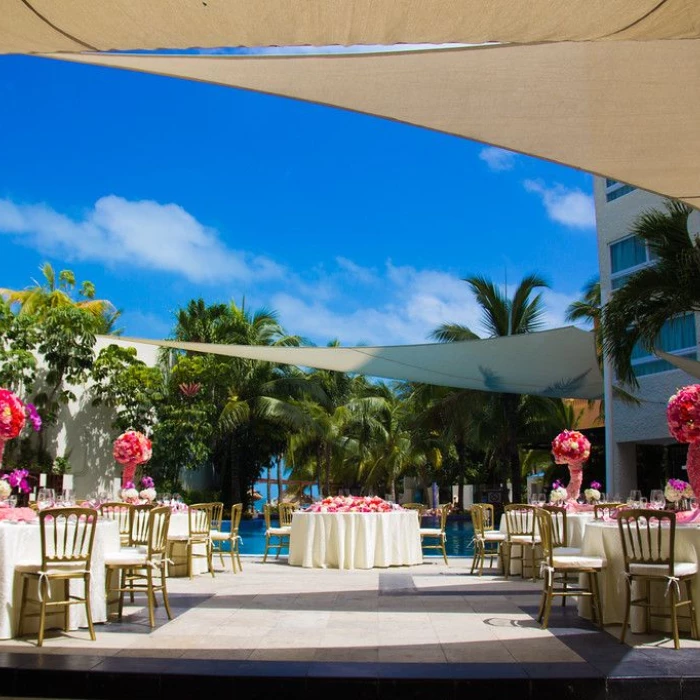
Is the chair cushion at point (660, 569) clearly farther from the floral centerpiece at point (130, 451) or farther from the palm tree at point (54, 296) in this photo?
the palm tree at point (54, 296)

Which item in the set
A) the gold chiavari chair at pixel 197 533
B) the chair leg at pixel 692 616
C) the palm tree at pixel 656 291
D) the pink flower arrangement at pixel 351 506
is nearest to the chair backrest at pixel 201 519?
the gold chiavari chair at pixel 197 533

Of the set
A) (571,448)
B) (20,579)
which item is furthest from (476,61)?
(571,448)

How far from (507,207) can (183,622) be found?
188 ft

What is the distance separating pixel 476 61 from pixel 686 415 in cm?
288

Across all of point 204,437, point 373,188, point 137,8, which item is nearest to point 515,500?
point 204,437

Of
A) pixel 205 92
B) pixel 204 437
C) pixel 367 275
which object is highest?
pixel 205 92

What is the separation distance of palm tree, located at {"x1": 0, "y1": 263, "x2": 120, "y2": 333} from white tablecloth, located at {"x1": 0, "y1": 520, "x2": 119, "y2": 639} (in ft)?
50.5

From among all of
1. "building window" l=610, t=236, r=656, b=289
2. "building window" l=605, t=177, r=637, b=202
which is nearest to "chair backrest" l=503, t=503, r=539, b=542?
"building window" l=610, t=236, r=656, b=289

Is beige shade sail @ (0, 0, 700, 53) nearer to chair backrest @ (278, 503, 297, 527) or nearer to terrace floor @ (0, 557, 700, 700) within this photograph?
terrace floor @ (0, 557, 700, 700)

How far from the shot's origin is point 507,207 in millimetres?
60875

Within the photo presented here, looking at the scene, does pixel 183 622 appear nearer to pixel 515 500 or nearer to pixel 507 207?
pixel 515 500

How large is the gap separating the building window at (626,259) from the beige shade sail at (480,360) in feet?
7.68

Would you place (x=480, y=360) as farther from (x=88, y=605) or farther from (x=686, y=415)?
(x=88, y=605)

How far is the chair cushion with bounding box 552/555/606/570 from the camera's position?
19.4 feet
